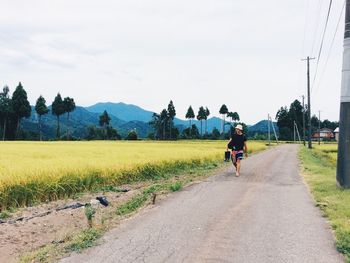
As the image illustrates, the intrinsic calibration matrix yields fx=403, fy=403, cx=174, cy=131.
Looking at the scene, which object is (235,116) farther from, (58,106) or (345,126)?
(345,126)

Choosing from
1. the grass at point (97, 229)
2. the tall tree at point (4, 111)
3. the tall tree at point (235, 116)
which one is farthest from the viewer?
the tall tree at point (235, 116)

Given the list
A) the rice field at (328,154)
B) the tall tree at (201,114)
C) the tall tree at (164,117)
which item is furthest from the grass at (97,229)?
the tall tree at (201,114)

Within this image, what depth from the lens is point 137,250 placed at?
5754 millimetres

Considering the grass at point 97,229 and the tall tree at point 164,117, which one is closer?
the grass at point 97,229

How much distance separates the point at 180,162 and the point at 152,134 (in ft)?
319

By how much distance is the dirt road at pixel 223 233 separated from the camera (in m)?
5.47

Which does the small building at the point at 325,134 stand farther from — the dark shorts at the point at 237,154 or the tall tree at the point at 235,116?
the dark shorts at the point at 237,154

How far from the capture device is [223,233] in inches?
258

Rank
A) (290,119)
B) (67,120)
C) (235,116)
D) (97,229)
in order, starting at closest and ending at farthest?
(97,229)
(67,120)
(290,119)
(235,116)

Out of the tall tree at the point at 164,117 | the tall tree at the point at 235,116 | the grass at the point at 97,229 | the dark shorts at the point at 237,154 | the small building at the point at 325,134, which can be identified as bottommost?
the grass at the point at 97,229

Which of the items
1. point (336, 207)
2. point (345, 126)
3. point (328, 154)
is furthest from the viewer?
point (328, 154)

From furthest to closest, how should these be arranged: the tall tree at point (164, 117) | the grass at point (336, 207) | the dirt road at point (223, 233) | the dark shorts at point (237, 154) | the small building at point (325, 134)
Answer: the small building at point (325, 134) → the tall tree at point (164, 117) → the dark shorts at point (237, 154) → the grass at point (336, 207) → the dirt road at point (223, 233)

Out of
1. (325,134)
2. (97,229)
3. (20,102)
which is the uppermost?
(20,102)

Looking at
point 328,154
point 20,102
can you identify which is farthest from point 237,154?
point 20,102
